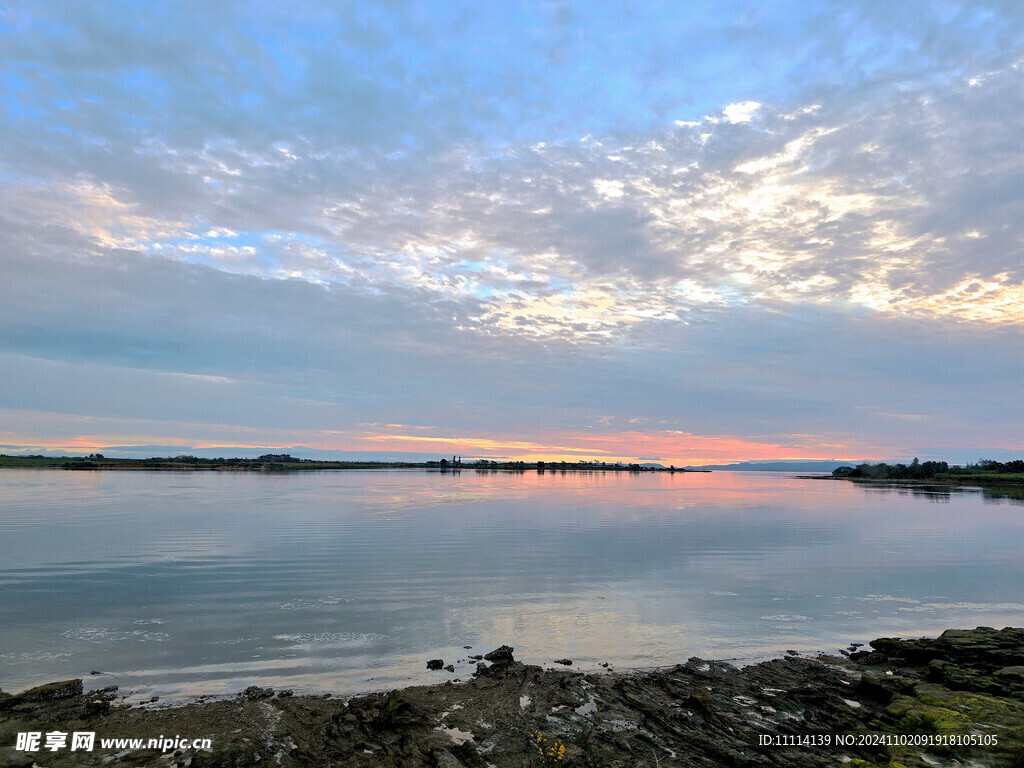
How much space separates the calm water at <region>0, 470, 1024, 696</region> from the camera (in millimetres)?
14484

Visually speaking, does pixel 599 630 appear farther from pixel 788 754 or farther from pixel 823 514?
pixel 823 514

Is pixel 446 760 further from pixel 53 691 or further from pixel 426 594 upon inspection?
pixel 426 594

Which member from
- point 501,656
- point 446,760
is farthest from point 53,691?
point 501,656

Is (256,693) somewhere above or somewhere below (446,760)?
below

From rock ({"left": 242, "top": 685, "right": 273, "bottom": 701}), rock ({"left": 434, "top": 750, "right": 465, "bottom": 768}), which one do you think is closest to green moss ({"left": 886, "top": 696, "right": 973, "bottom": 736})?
rock ({"left": 434, "top": 750, "right": 465, "bottom": 768})

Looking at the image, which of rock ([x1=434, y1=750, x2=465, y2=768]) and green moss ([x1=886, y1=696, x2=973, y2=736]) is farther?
green moss ([x1=886, y1=696, x2=973, y2=736])

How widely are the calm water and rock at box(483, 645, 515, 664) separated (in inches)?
31.8

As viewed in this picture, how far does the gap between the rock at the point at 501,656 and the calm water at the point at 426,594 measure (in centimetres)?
81

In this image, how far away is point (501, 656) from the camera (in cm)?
1431

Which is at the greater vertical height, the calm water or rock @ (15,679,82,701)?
rock @ (15,679,82,701)

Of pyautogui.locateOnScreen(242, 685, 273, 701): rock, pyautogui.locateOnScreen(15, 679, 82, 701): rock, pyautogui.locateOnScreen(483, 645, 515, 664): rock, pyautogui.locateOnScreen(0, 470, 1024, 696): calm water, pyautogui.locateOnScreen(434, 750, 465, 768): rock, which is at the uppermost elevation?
pyautogui.locateOnScreen(434, 750, 465, 768): rock

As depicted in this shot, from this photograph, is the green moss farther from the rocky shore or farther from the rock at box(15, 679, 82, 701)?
the rock at box(15, 679, 82, 701)

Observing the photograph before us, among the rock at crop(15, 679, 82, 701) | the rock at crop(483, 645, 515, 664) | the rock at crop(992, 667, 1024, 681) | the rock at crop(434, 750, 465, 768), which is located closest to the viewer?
the rock at crop(434, 750, 465, 768)

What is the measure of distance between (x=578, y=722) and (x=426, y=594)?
12.0 meters
